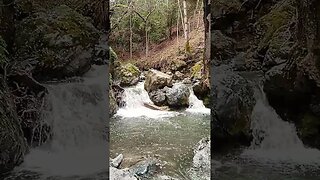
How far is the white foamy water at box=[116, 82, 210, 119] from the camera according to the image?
5136 millimetres

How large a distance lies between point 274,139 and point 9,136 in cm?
155

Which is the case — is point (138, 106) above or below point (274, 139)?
below

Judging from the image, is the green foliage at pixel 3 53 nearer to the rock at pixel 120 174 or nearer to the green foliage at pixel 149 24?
the rock at pixel 120 174

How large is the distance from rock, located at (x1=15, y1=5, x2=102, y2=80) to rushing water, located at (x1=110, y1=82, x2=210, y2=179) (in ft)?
5.48

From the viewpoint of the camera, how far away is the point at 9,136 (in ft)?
6.90

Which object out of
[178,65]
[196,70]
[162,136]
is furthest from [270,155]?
[178,65]

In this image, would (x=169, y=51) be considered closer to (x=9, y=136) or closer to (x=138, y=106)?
(x=138, y=106)

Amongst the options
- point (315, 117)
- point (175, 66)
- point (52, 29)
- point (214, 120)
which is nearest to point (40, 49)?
point (52, 29)

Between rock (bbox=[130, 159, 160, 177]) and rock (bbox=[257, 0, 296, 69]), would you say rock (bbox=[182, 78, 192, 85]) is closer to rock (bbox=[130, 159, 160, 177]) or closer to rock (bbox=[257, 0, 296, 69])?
rock (bbox=[130, 159, 160, 177])

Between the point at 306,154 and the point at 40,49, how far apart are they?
5.57 feet

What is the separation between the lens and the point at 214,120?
2309 mm

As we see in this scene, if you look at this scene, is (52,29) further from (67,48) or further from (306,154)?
(306,154)

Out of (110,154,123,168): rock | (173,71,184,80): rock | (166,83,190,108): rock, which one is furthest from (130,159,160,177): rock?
(173,71,184,80): rock

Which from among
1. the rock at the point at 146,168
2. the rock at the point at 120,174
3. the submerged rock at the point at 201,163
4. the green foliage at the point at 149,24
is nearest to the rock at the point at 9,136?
the rock at the point at 120,174
